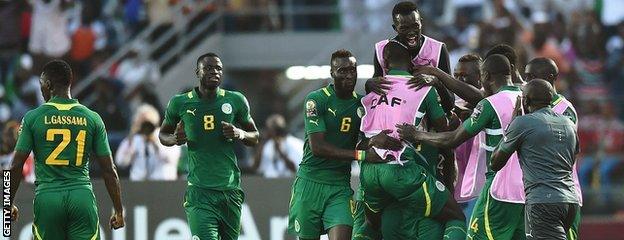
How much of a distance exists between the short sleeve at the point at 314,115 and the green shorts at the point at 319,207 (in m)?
0.58

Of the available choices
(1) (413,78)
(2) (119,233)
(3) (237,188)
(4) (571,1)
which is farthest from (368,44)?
(1) (413,78)

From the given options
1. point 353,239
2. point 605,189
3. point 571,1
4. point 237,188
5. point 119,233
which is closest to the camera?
point 353,239

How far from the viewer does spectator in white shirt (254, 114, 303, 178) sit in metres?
19.5

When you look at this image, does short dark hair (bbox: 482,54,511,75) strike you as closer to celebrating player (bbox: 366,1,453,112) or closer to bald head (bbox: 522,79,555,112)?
celebrating player (bbox: 366,1,453,112)

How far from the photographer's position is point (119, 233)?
16.7 meters

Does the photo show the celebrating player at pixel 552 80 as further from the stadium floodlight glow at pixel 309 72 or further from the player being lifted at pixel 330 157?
the stadium floodlight glow at pixel 309 72

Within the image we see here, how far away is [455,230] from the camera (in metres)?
→ 12.5

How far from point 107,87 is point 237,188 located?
8.97 m

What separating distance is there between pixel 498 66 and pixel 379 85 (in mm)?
1058

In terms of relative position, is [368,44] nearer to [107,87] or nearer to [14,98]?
[107,87]

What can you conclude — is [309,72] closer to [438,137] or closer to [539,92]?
[438,137]

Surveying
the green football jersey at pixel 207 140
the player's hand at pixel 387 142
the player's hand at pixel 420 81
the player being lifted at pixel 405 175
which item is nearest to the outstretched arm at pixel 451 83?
the player's hand at pixel 420 81

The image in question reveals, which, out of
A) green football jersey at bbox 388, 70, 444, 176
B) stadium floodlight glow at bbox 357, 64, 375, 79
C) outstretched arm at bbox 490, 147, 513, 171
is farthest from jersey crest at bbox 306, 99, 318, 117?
stadium floodlight glow at bbox 357, 64, 375, 79

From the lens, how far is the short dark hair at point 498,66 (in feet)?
40.9
